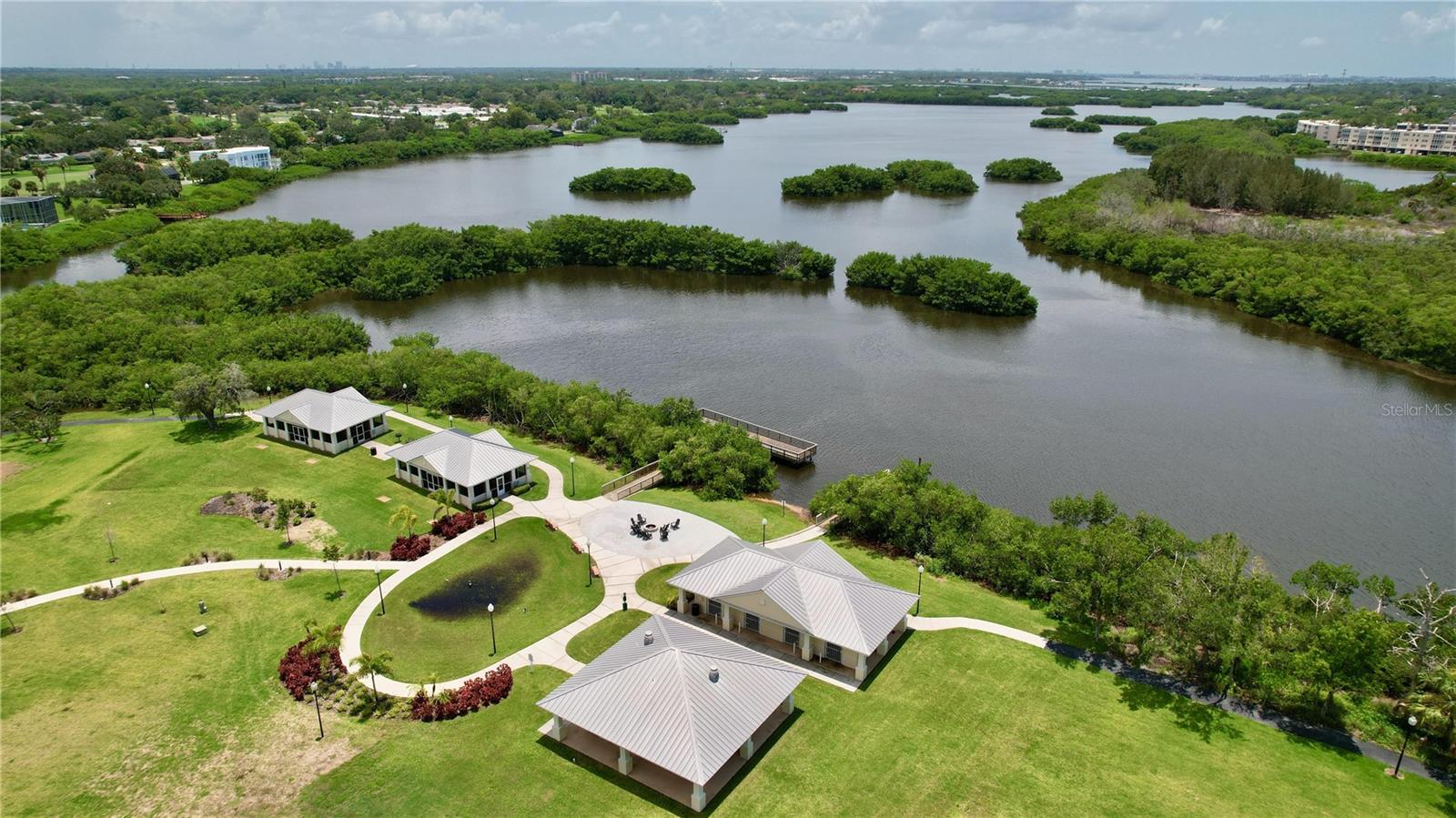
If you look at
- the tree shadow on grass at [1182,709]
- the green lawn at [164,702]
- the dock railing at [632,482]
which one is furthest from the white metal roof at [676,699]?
the dock railing at [632,482]

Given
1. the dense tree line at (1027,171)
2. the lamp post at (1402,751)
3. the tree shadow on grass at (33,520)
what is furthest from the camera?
the dense tree line at (1027,171)

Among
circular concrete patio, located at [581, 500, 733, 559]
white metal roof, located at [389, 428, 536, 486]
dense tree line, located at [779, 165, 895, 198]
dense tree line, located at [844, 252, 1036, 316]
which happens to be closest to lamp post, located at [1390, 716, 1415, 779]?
circular concrete patio, located at [581, 500, 733, 559]

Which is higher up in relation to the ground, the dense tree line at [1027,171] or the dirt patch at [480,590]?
the dense tree line at [1027,171]

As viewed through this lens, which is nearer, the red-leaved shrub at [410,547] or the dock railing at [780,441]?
the red-leaved shrub at [410,547]

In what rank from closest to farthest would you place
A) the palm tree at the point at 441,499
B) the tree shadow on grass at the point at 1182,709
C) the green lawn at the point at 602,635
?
the tree shadow on grass at the point at 1182,709 → the green lawn at the point at 602,635 → the palm tree at the point at 441,499

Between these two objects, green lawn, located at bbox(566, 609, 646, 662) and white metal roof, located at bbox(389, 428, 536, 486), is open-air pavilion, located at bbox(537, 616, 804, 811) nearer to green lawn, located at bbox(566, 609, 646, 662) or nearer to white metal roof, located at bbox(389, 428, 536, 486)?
green lawn, located at bbox(566, 609, 646, 662)

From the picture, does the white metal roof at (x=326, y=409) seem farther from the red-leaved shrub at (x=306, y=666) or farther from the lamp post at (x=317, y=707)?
the lamp post at (x=317, y=707)
